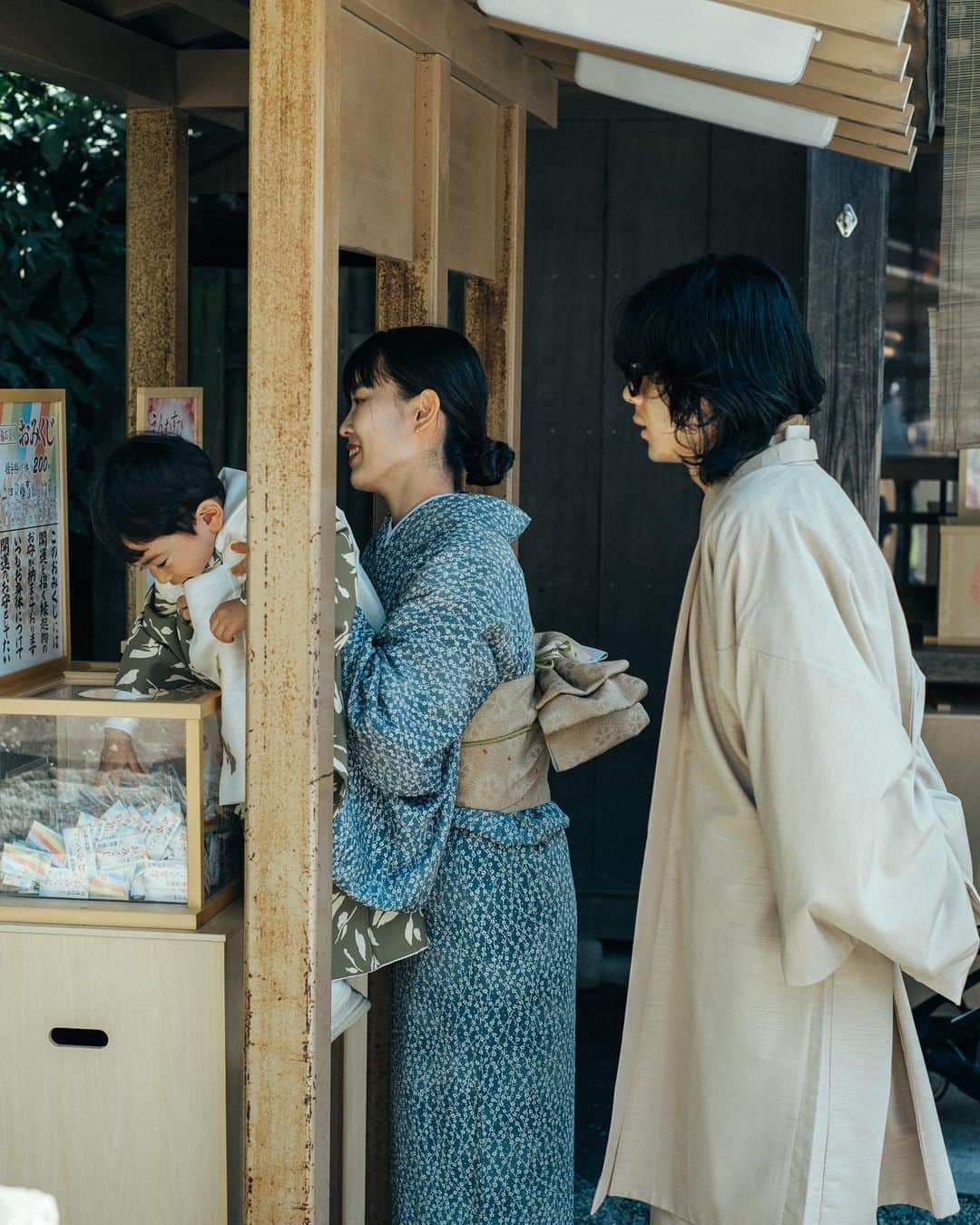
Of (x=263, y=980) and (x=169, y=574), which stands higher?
(x=169, y=574)

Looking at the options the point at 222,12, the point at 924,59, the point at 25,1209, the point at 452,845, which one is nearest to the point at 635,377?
the point at 452,845

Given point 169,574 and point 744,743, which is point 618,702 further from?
point 169,574

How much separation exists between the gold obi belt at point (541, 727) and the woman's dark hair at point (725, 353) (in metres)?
0.50

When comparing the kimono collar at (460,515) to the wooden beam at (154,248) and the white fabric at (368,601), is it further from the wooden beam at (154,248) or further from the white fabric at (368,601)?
the wooden beam at (154,248)

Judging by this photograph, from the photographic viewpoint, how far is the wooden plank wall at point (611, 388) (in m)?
4.81

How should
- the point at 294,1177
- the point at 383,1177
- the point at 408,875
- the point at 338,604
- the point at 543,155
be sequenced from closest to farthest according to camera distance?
the point at 294,1177, the point at 338,604, the point at 408,875, the point at 383,1177, the point at 543,155

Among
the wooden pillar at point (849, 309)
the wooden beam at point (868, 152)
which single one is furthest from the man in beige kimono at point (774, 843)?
the wooden pillar at point (849, 309)

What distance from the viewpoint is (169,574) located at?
252 centimetres

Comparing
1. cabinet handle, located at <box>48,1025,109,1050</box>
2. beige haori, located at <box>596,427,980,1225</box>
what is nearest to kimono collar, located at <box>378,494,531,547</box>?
beige haori, located at <box>596,427,980,1225</box>

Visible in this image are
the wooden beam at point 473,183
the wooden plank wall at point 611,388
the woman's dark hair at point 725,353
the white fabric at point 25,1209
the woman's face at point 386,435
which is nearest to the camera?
the white fabric at point 25,1209

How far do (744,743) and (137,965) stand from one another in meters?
0.99

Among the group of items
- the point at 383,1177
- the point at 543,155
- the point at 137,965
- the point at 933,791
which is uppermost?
the point at 543,155

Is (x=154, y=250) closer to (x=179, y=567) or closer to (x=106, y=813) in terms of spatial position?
(x=179, y=567)

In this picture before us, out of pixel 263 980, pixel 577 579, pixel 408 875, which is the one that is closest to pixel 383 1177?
pixel 408 875
